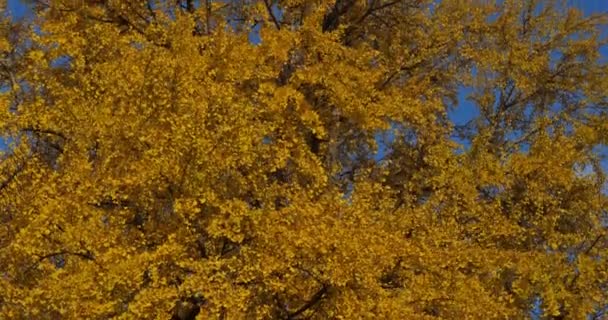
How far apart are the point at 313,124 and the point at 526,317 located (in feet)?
15.2

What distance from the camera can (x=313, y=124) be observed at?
11.6 metres

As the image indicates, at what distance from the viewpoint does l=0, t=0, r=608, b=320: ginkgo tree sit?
346 inches

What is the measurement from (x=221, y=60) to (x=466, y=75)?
589cm

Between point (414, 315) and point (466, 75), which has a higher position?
point (466, 75)

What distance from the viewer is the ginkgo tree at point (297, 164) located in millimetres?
8797

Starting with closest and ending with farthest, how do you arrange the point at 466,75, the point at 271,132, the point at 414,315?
the point at 414,315, the point at 271,132, the point at 466,75

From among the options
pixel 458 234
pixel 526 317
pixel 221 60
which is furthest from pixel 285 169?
pixel 526 317

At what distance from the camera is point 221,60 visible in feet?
36.1

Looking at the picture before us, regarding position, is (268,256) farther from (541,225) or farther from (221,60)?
(541,225)

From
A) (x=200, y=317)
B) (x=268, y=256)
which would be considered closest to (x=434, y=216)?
(x=268, y=256)

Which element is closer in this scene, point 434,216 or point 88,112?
point 88,112

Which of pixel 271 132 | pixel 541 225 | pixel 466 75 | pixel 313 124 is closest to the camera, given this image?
pixel 271 132

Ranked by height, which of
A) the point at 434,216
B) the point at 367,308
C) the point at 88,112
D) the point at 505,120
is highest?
the point at 505,120

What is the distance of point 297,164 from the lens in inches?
448
